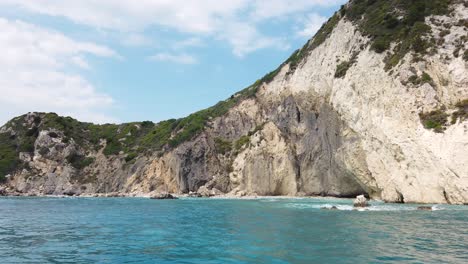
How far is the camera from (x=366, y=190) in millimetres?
51188

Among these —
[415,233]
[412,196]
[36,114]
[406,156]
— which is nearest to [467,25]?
[406,156]

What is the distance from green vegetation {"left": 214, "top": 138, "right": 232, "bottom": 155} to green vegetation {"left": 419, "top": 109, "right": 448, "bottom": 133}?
42.8 meters

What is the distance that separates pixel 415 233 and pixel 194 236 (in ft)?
34.1

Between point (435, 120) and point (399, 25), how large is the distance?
59.7ft

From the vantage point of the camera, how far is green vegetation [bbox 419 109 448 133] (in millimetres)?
38906

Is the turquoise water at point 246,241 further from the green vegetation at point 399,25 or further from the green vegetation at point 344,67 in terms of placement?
the green vegetation at point 344,67

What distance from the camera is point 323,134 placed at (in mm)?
60781

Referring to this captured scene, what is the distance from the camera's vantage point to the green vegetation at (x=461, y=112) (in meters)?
38.2

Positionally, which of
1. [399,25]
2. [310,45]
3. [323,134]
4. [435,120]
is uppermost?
[310,45]

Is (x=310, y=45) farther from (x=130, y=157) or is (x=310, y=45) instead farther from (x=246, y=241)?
(x=246, y=241)

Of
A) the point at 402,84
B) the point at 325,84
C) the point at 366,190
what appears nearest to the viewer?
the point at 402,84

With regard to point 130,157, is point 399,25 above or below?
above

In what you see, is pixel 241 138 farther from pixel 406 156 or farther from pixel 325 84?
pixel 406 156

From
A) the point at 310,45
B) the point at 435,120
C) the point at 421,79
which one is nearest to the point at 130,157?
the point at 310,45
